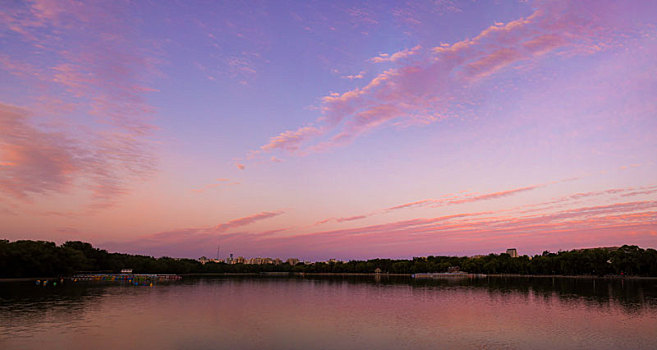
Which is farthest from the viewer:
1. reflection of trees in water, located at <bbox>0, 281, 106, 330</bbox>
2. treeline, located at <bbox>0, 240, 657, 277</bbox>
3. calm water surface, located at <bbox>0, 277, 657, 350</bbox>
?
treeline, located at <bbox>0, 240, 657, 277</bbox>

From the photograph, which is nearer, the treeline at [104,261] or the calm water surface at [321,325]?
the calm water surface at [321,325]

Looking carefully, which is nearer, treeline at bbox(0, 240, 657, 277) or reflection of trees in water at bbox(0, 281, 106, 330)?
reflection of trees in water at bbox(0, 281, 106, 330)

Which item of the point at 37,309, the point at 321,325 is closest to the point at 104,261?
the point at 37,309

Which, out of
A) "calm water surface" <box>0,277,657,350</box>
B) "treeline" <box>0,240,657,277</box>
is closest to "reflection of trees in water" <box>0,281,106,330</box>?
"calm water surface" <box>0,277,657,350</box>

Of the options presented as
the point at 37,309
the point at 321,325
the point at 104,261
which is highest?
the point at 104,261

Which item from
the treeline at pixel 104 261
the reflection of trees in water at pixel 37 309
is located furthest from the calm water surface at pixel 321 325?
the treeline at pixel 104 261

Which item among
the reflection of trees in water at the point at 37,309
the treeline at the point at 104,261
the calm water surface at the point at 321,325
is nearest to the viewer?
the calm water surface at the point at 321,325

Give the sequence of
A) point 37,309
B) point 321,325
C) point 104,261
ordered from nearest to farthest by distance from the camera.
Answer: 1. point 321,325
2. point 37,309
3. point 104,261

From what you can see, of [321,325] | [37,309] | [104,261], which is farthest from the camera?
[104,261]

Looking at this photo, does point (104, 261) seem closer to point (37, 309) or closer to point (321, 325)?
point (37, 309)

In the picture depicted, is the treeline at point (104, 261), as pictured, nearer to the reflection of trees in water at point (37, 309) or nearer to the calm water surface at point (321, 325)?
the reflection of trees in water at point (37, 309)

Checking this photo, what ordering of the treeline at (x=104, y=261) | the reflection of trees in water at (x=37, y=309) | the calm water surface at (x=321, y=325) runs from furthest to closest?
the treeline at (x=104, y=261) → the reflection of trees in water at (x=37, y=309) → the calm water surface at (x=321, y=325)

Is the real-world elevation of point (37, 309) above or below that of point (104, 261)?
below

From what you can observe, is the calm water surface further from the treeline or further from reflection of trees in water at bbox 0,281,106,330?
the treeline
